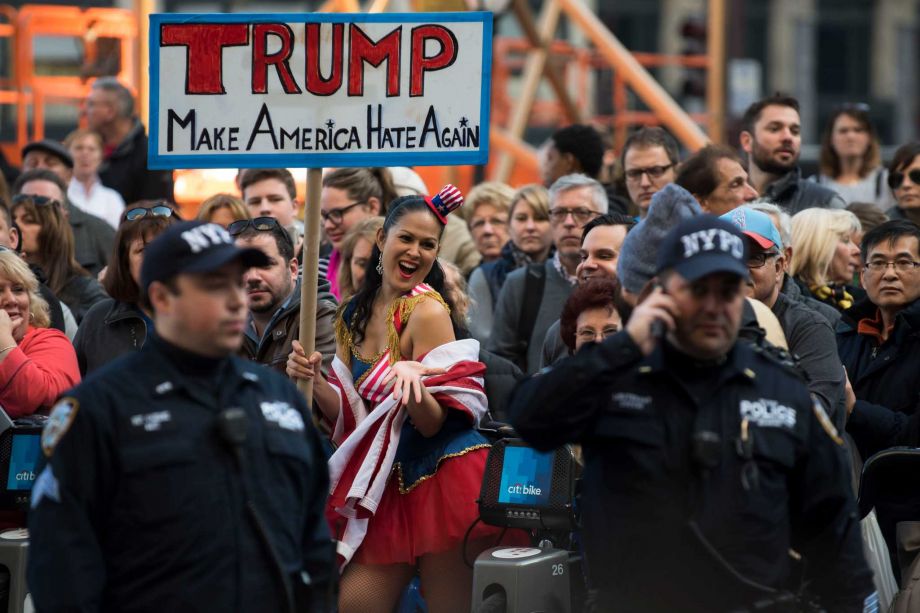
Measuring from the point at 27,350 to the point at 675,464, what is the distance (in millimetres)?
3591

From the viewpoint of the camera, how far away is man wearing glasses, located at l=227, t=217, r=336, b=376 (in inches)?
268

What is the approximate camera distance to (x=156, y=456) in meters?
4.29

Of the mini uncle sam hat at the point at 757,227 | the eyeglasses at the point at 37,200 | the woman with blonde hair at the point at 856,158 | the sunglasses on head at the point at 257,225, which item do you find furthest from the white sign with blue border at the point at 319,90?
the woman with blonde hair at the point at 856,158

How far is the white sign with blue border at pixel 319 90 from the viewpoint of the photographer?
240 inches

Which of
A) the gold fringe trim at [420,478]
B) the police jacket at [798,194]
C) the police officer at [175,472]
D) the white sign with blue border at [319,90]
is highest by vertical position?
the white sign with blue border at [319,90]

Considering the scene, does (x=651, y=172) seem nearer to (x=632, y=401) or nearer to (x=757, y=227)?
(x=757, y=227)

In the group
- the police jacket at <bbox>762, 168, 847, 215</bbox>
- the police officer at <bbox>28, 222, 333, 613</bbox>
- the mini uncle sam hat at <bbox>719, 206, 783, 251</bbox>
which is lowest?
the police officer at <bbox>28, 222, 333, 613</bbox>

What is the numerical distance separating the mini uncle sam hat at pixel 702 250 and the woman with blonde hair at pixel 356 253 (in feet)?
10.3

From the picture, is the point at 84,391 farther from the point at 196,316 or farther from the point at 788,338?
the point at 788,338

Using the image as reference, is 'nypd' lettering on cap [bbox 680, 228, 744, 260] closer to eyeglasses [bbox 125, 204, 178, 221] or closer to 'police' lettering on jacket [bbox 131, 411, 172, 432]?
'police' lettering on jacket [bbox 131, 411, 172, 432]

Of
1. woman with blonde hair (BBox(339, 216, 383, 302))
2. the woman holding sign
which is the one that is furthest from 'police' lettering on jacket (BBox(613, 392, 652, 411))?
woman with blonde hair (BBox(339, 216, 383, 302))

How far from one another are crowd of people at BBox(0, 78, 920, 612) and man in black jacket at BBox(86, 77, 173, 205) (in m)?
0.02

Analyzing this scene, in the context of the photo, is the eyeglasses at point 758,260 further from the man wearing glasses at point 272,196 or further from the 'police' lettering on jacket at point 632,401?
the man wearing glasses at point 272,196

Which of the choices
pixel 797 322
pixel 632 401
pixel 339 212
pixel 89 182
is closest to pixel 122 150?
pixel 89 182
